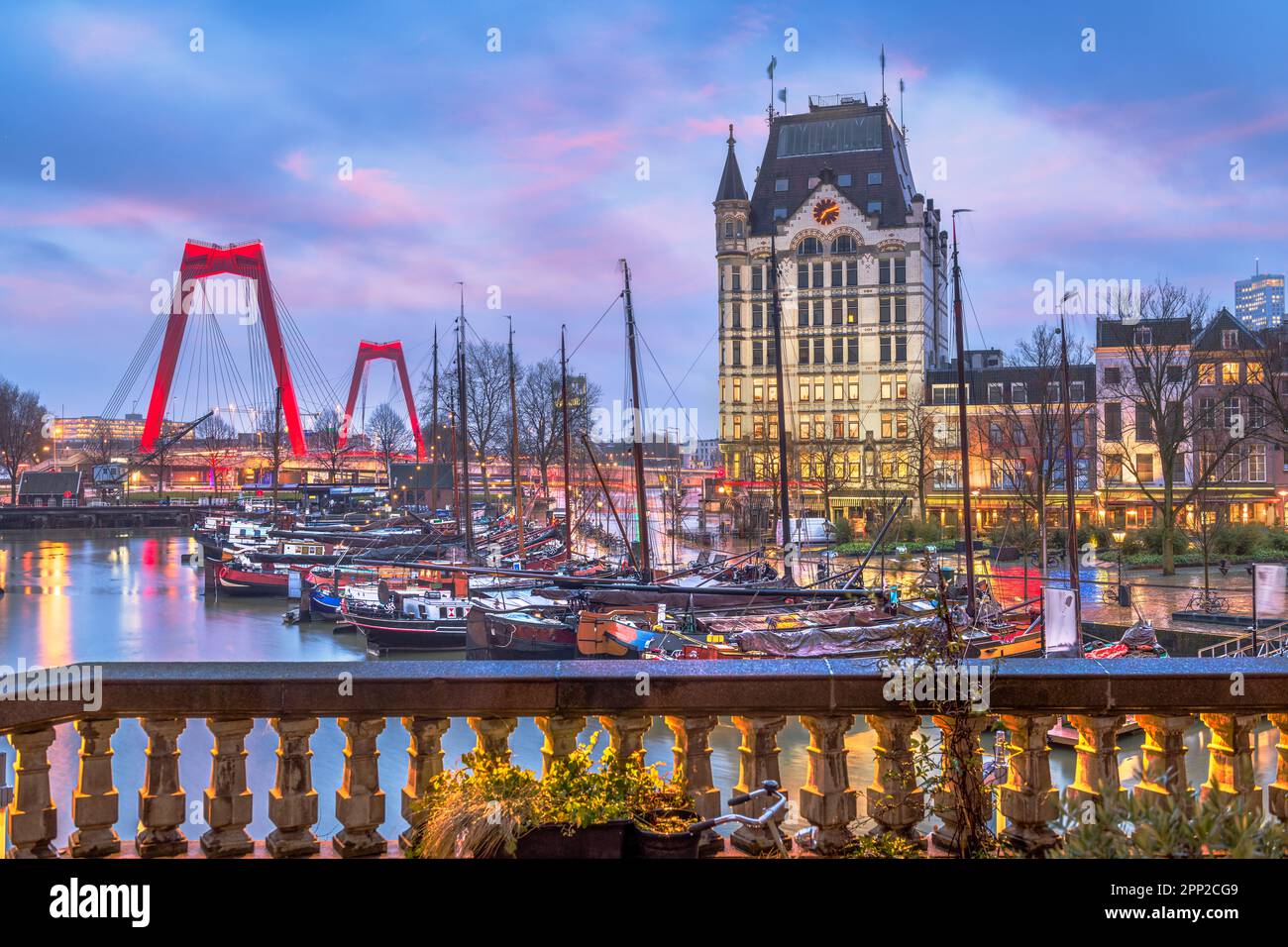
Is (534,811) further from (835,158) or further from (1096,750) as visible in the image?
(835,158)

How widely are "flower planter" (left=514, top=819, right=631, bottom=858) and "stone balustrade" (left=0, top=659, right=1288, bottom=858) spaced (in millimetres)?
508

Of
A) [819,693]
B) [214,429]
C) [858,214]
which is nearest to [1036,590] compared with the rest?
[819,693]

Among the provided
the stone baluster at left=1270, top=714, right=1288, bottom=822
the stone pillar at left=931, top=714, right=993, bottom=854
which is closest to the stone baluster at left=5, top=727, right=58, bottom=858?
the stone pillar at left=931, top=714, right=993, bottom=854

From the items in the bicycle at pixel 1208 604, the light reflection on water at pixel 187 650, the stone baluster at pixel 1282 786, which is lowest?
the light reflection on water at pixel 187 650

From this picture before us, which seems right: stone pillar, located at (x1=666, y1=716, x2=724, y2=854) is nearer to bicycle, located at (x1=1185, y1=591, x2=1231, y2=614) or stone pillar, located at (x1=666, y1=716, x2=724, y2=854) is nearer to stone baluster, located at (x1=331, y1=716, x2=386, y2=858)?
stone baluster, located at (x1=331, y1=716, x2=386, y2=858)

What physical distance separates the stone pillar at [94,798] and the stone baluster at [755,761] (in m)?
2.65

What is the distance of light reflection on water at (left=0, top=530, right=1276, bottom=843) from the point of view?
18.8m

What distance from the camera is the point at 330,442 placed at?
110m

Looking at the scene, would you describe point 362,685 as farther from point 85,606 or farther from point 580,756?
point 85,606

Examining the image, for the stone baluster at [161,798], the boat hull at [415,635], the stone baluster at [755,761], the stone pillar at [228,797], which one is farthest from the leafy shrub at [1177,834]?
the boat hull at [415,635]

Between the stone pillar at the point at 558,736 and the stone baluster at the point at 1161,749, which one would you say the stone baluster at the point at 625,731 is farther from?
the stone baluster at the point at 1161,749

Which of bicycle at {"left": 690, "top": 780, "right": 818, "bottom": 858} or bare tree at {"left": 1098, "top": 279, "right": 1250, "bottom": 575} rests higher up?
bare tree at {"left": 1098, "top": 279, "right": 1250, "bottom": 575}

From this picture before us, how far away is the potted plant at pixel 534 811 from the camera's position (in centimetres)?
388

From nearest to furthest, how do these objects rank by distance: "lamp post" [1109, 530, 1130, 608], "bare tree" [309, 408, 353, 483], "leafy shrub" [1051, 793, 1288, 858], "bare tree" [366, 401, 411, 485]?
1. "leafy shrub" [1051, 793, 1288, 858]
2. "lamp post" [1109, 530, 1130, 608]
3. "bare tree" [309, 408, 353, 483]
4. "bare tree" [366, 401, 411, 485]
